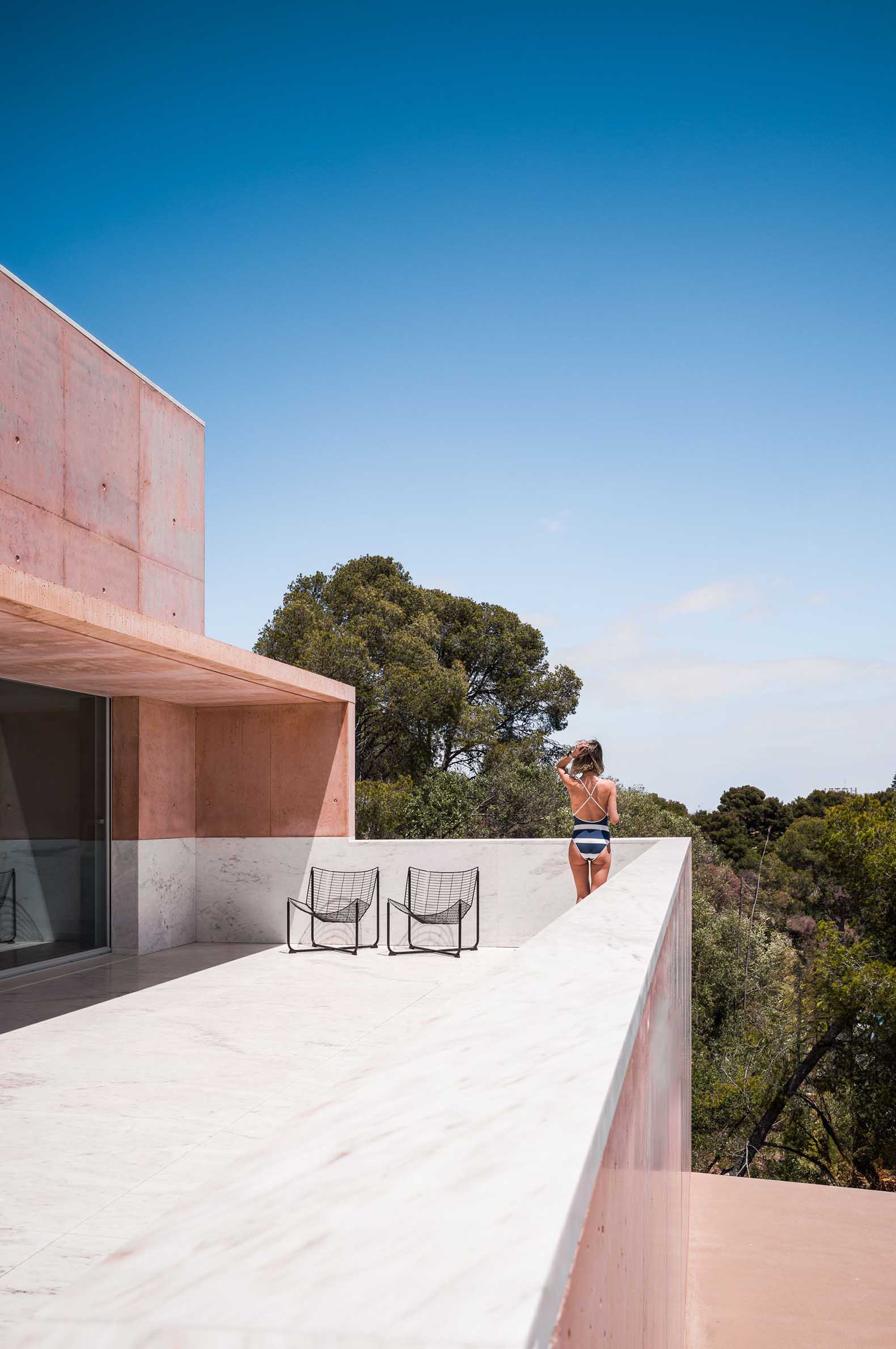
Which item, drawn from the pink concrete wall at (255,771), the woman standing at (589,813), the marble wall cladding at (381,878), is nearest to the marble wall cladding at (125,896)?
the pink concrete wall at (255,771)

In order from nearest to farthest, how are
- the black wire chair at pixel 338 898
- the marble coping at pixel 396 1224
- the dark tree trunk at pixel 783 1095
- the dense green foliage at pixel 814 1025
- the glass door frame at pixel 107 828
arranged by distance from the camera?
the marble coping at pixel 396 1224, the glass door frame at pixel 107 828, the black wire chair at pixel 338 898, the dense green foliage at pixel 814 1025, the dark tree trunk at pixel 783 1095

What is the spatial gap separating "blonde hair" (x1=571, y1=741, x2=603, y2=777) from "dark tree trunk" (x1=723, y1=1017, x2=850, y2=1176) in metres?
16.9

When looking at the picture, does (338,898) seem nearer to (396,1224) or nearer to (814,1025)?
(396,1224)

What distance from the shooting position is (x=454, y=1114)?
3.20ft

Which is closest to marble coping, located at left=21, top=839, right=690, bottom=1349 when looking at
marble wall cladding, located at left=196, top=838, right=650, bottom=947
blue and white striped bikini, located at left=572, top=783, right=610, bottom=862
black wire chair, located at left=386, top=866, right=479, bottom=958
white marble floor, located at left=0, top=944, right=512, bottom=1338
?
white marble floor, located at left=0, top=944, right=512, bottom=1338

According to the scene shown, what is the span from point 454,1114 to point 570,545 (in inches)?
1348

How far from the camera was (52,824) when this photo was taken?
9.94m

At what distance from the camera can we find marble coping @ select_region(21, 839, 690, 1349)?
23.4 inches

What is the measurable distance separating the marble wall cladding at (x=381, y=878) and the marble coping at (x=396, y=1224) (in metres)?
10.00

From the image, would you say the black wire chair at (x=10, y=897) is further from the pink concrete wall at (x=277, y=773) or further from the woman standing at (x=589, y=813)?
the woman standing at (x=589, y=813)

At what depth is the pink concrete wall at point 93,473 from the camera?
9.77 metres

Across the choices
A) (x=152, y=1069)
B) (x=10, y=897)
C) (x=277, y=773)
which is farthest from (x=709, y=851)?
(x=152, y=1069)

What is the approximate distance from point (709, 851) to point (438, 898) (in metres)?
25.1

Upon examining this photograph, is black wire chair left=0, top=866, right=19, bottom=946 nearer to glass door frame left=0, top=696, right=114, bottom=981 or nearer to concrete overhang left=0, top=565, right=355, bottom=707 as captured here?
glass door frame left=0, top=696, right=114, bottom=981
